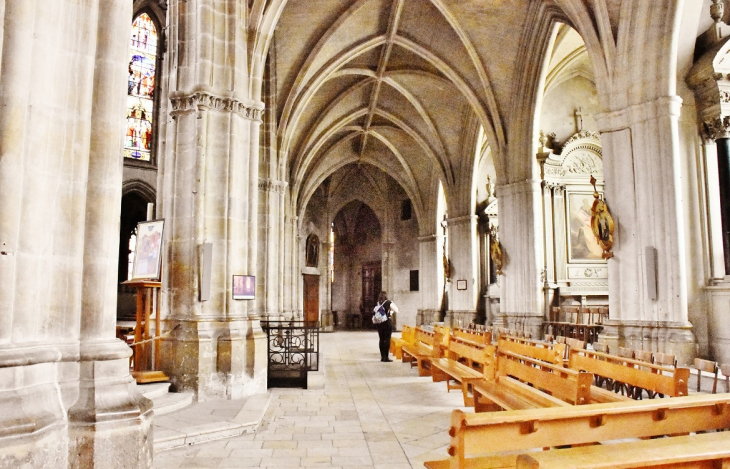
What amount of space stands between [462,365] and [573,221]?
9.94 m

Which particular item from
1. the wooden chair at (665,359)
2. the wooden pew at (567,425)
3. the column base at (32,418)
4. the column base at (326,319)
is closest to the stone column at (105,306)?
the column base at (32,418)

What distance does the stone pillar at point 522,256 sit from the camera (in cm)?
1500

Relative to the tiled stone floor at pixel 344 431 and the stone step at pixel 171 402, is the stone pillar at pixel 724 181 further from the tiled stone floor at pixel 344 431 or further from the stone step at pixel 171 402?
the stone step at pixel 171 402

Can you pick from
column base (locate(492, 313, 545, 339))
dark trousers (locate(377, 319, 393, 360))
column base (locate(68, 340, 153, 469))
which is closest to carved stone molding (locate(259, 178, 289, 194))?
dark trousers (locate(377, 319, 393, 360))

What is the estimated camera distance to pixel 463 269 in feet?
70.0

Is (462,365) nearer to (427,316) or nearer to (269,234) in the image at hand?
(269,234)

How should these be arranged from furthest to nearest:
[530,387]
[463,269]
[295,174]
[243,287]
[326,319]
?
1. [326,319]
2. [295,174]
3. [463,269]
4. [243,287]
5. [530,387]

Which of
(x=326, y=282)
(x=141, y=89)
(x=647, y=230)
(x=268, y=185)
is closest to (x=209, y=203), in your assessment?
(x=647, y=230)

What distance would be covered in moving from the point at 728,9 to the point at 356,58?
1129cm

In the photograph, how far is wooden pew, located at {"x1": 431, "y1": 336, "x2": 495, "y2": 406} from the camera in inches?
265

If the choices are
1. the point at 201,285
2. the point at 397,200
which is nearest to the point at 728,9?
the point at 201,285

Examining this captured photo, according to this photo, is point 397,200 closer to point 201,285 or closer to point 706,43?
point 706,43

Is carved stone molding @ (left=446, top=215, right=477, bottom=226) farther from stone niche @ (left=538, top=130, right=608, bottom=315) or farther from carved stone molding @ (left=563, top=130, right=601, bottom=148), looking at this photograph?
carved stone molding @ (left=563, top=130, right=601, bottom=148)

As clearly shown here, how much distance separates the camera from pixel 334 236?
33.0m
